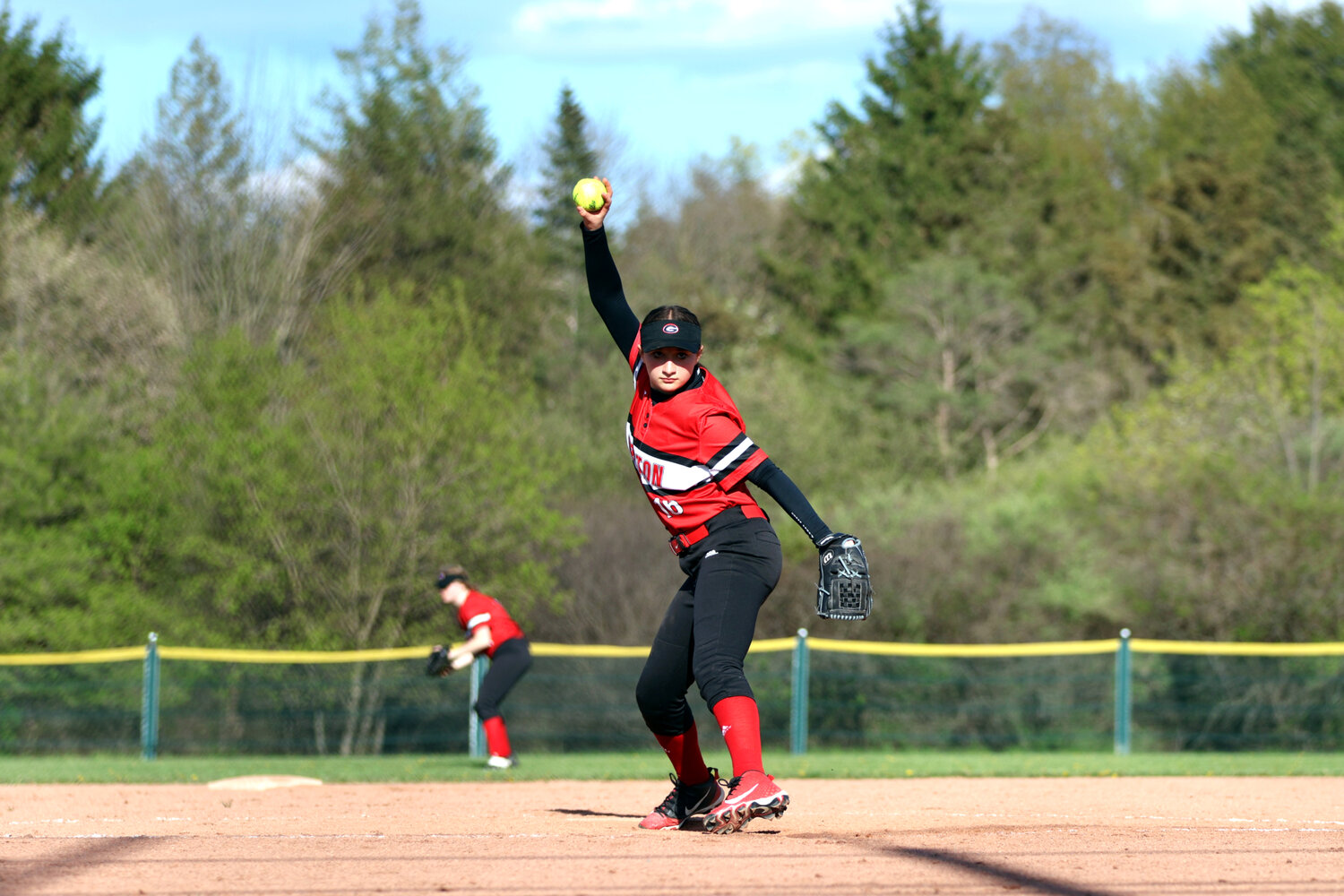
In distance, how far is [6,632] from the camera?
22469 millimetres

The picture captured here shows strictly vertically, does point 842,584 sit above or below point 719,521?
below

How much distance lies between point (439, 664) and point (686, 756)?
20.9ft

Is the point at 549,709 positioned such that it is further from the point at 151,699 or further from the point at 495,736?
the point at 495,736

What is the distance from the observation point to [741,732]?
5945 mm

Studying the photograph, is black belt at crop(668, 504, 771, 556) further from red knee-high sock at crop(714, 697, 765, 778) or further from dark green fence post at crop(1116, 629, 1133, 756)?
dark green fence post at crop(1116, 629, 1133, 756)

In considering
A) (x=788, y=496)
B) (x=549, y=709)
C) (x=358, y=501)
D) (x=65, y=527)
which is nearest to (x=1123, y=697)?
(x=549, y=709)

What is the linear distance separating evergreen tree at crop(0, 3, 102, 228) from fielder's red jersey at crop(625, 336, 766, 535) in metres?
31.1

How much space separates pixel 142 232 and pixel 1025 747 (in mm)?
23290

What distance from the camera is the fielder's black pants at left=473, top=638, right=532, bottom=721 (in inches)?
489

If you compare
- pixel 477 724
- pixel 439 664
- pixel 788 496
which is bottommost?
pixel 477 724

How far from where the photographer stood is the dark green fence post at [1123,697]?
16.0 metres

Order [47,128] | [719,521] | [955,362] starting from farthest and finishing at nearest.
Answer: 1. [955,362]
2. [47,128]
3. [719,521]

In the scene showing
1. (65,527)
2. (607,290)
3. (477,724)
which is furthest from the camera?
(65,527)

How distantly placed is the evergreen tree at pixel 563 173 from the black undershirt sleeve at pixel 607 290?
3776 centimetres
